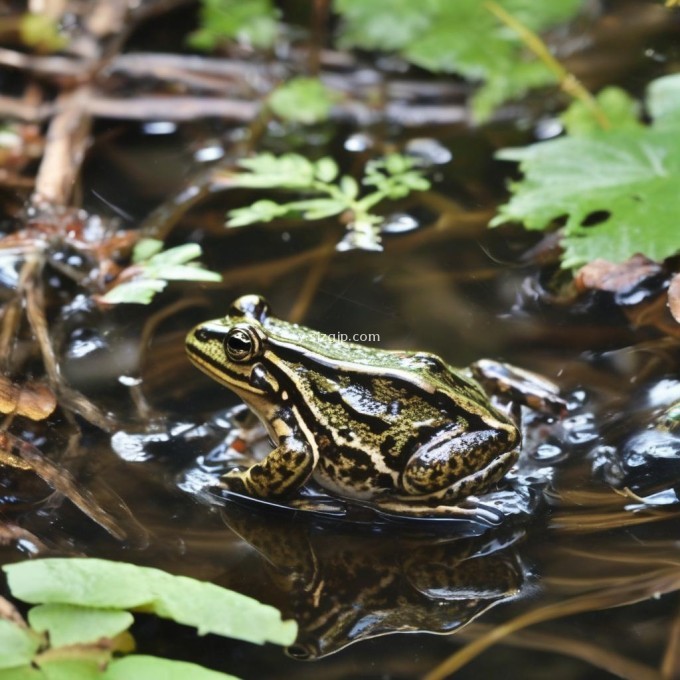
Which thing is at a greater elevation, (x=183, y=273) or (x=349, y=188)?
(x=349, y=188)

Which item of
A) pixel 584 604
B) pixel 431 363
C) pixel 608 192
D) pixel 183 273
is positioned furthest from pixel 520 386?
pixel 183 273

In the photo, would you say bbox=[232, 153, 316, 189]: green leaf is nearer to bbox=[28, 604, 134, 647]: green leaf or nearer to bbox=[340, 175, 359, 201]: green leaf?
bbox=[340, 175, 359, 201]: green leaf

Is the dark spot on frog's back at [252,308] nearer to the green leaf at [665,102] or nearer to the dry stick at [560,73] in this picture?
the green leaf at [665,102]

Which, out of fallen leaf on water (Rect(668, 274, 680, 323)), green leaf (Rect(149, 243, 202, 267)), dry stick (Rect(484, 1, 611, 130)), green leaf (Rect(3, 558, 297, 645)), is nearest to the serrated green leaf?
green leaf (Rect(149, 243, 202, 267))

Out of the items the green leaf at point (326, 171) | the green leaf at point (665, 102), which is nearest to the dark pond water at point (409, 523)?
the green leaf at point (326, 171)

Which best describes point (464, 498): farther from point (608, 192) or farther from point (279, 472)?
point (608, 192)

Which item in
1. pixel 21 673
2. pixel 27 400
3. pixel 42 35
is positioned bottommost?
pixel 21 673

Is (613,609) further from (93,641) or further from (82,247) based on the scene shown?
(82,247)
